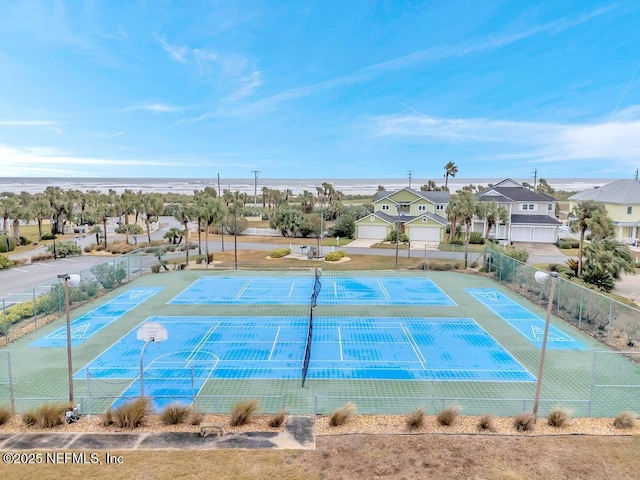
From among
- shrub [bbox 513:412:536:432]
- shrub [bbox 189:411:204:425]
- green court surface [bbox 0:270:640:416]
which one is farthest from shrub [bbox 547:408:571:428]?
shrub [bbox 189:411:204:425]

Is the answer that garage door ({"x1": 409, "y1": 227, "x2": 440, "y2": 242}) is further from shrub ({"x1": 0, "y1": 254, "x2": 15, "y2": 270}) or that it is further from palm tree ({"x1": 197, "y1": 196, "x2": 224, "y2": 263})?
shrub ({"x1": 0, "y1": 254, "x2": 15, "y2": 270})

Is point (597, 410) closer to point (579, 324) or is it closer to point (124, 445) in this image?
point (579, 324)

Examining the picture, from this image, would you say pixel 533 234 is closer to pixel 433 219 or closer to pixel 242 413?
pixel 433 219

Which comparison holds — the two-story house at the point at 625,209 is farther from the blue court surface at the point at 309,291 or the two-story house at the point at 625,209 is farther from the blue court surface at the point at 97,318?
the blue court surface at the point at 97,318

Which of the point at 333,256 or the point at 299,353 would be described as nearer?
the point at 299,353

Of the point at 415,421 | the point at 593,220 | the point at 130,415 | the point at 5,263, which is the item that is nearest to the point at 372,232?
the point at 593,220

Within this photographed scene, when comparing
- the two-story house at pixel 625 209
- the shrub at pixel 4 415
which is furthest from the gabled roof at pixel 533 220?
the shrub at pixel 4 415
